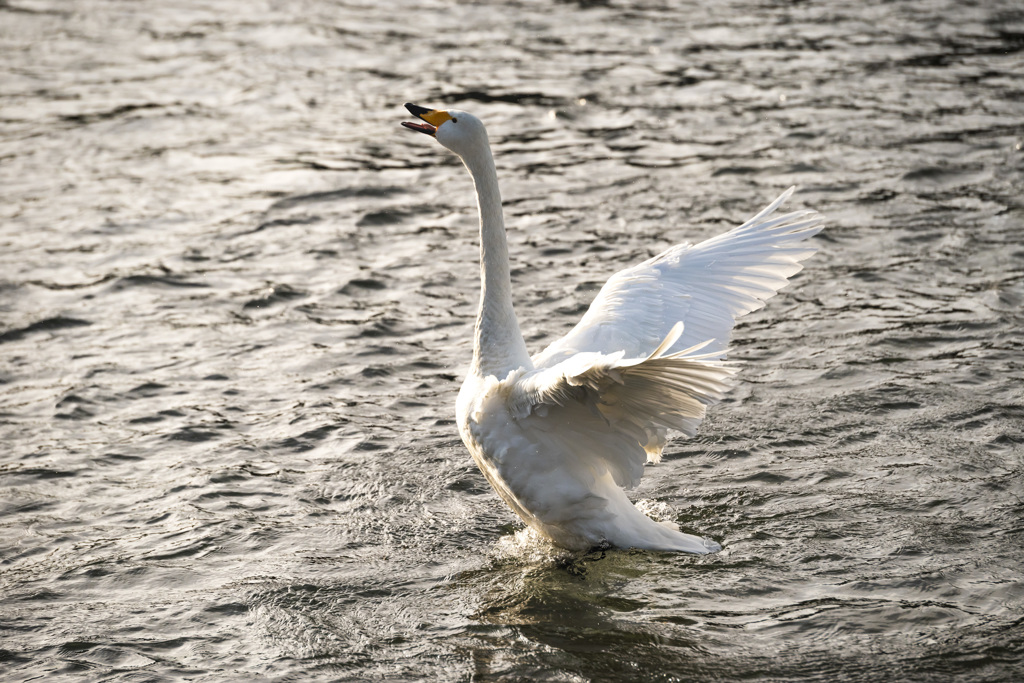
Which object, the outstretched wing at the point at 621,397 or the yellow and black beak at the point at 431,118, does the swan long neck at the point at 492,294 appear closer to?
the yellow and black beak at the point at 431,118

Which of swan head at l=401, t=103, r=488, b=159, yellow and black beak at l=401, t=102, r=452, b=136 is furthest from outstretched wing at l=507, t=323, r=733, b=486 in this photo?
yellow and black beak at l=401, t=102, r=452, b=136

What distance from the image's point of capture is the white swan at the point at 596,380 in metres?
5.70

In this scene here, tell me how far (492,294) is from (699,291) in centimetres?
130

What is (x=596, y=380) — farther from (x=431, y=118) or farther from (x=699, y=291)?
(x=431, y=118)

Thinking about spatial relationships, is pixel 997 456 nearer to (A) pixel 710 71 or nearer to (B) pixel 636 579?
(B) pixel 636 579

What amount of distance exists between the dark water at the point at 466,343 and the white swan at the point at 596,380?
405mm

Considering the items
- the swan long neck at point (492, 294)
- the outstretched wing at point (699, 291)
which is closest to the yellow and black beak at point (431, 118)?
the swan long neck at point (492, 294)

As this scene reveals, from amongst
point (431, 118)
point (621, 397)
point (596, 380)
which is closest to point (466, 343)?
point (431, 118)

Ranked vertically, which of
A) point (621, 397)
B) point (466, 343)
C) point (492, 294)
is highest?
point (492, 294)

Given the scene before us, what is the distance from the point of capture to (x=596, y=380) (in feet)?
17.5

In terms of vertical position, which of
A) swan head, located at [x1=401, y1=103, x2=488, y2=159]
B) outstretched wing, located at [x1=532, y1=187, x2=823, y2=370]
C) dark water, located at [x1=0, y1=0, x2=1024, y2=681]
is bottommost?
dark water, located at [x1=0, y1=0, x2=1024, y2=681]

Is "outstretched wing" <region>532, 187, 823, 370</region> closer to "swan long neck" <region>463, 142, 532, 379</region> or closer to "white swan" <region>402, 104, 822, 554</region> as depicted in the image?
"white swan" <region>402, 104, 822, 554</region>

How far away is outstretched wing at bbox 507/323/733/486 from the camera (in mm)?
5043

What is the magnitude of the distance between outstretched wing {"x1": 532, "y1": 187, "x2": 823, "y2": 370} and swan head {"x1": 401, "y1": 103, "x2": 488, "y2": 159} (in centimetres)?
121
